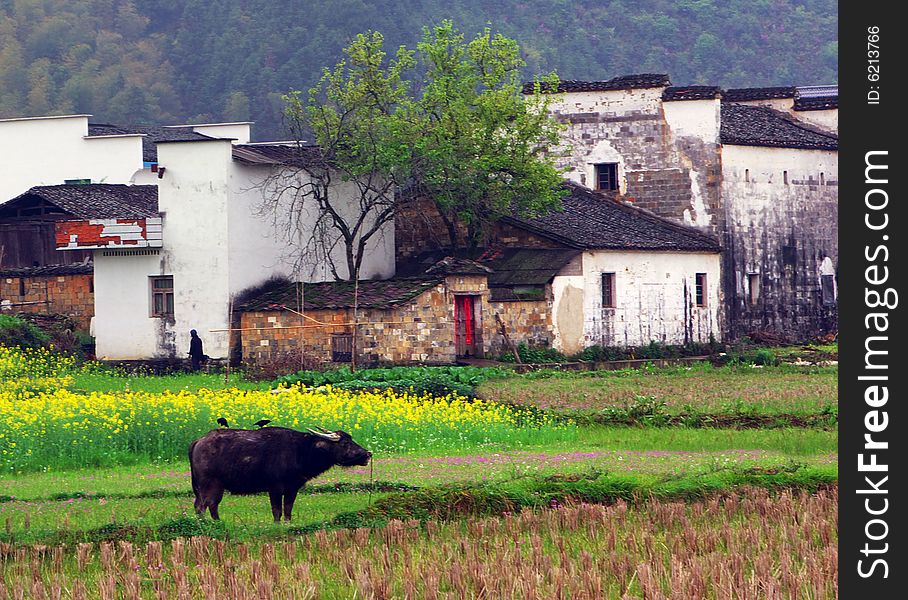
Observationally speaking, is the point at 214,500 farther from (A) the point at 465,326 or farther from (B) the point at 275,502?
(A) the point at 465,326

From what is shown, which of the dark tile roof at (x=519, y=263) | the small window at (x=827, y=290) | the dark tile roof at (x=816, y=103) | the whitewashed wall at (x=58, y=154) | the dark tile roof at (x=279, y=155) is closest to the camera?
the dark tile roof at (x=279, y=155)

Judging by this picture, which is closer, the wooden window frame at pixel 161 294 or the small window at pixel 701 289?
the wooden window frame at pixel 161 294

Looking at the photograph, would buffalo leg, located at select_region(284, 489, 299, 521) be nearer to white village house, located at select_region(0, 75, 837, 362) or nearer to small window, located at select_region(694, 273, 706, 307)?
white village house, located at select_region(0, 75, 837, 362)

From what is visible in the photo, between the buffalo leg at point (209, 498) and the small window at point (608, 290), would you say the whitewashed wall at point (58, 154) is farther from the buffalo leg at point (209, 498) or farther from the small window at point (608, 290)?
the buffalo leg at point (209, 498)

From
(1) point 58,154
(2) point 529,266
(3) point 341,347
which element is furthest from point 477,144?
(1) point 58,154

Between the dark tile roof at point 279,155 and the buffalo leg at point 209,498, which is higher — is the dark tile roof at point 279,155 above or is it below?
above

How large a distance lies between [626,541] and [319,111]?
28034 millimetres

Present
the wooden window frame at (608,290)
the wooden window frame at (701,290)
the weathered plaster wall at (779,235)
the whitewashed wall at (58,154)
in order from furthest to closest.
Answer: the whitewashed wall at (58,154), the weathered plaster wall at (779,235), the wooden window frame at (701,290), the wooden window frame at (608,290)

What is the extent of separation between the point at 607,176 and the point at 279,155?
1068cm

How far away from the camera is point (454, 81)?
1652 inches

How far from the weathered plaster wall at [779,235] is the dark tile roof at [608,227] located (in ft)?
4.87

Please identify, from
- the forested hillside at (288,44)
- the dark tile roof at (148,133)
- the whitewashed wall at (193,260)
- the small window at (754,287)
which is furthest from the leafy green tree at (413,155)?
the forested hillside at (288,44)

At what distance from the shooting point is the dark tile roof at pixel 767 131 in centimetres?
4472

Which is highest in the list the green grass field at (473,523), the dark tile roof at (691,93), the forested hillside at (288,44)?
the forested hillside at (288,44)
